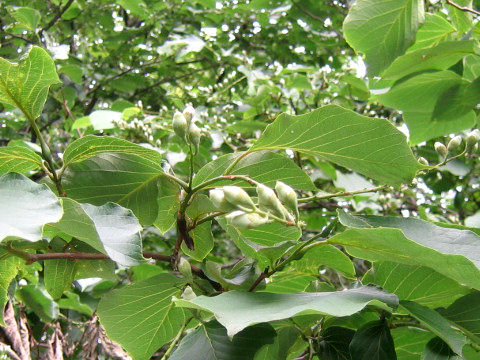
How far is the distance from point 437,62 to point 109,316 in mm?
1167

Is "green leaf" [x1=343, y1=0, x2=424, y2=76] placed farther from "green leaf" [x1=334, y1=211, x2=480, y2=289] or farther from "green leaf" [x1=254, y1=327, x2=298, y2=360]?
"green leaf" [x1=254, y1=327, x2=298, y2=360]

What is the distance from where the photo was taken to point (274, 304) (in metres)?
0.87

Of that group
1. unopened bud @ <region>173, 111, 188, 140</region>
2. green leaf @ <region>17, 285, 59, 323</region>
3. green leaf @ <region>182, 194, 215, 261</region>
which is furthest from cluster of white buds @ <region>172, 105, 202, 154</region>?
green leaf @ <region>17, 285, 59, 323</region>

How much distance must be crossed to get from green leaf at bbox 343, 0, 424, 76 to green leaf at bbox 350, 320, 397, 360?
34.5 inches

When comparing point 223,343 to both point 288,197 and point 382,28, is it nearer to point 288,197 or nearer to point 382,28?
point 288,197

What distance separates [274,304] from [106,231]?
0.30 m

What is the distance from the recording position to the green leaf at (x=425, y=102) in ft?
5.79

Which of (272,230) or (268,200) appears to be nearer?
(268,200)

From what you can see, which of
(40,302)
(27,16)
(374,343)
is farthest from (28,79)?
(27,16)

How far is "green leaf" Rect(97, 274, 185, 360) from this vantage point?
43.8 inches

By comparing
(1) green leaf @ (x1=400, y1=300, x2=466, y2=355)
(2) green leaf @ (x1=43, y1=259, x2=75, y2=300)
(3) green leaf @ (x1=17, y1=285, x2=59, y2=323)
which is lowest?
(3) green leaf @ (x1=17, y1=285, x2=59, y2=323)

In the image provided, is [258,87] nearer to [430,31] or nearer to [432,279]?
[430,31]

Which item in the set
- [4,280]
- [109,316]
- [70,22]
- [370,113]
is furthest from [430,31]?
[70,22]

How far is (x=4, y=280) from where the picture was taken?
46.1 inches
